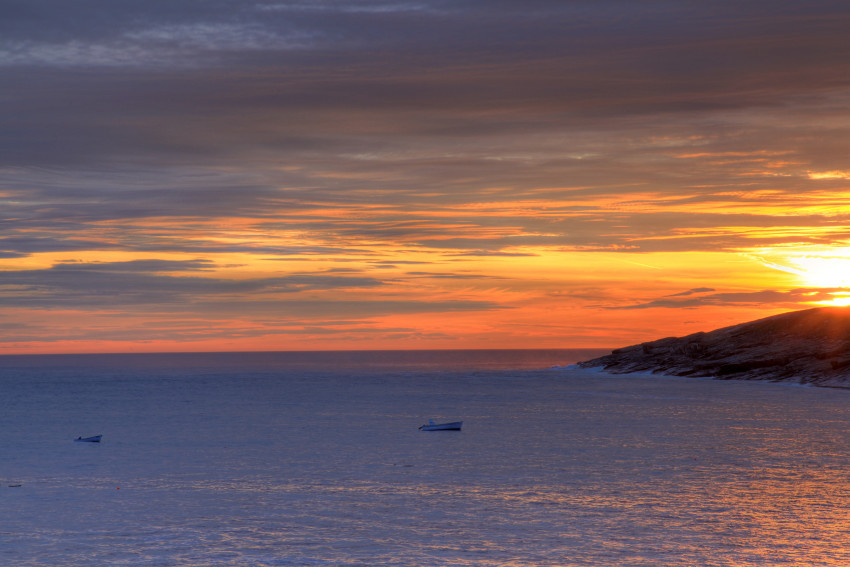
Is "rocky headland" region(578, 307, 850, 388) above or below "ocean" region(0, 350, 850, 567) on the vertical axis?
above

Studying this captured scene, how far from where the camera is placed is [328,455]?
5262 cm

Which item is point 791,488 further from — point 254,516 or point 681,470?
point 254,516

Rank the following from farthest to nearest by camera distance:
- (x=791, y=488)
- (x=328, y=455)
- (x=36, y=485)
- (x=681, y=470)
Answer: (x=328, y=455) < (x=681, y=470) < (x=36, y=485) < (x=791, y=488)

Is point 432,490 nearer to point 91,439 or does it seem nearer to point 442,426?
point 442,426

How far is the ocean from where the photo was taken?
27125 mm

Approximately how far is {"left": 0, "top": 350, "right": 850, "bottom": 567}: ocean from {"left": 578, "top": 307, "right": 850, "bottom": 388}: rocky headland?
181 feet

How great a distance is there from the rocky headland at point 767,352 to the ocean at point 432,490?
55.1 meters

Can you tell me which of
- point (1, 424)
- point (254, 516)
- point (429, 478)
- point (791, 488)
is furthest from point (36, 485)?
point (1, 424)

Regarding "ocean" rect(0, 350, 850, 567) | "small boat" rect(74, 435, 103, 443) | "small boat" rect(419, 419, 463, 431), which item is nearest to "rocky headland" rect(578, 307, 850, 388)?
"ocean" rect(0, 350, 850, 567)

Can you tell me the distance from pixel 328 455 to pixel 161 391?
323ft

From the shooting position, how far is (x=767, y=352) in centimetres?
15312

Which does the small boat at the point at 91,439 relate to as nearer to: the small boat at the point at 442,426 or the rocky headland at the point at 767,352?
the small boat at the point at 442,426

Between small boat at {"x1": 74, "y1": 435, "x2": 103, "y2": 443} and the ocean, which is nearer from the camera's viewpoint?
the ocean

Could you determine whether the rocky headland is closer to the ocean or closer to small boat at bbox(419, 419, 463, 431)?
the ocean
